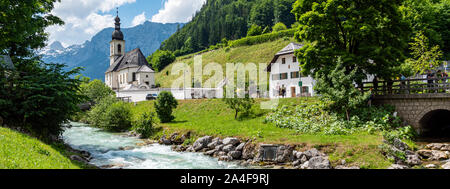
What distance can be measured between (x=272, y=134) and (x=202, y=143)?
525 cm

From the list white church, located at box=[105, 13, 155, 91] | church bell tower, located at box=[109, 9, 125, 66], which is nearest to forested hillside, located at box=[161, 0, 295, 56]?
church bell tower, located at box=[109, 9, 125, 66]

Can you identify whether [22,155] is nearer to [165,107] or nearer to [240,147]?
[240,147]

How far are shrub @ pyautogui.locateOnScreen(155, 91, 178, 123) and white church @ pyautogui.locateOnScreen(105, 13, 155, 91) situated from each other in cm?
3986

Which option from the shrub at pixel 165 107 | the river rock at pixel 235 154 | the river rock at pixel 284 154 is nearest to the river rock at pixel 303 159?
the river rock at pixel 284 154

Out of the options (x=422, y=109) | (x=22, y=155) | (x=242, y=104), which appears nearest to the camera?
(x=22, y=155)

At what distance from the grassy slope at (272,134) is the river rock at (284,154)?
0.71 metres

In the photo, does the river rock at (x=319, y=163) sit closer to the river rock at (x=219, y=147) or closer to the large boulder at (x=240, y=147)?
the large boulder at (x=240, y=147)

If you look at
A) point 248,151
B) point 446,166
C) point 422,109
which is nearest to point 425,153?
point 446,166

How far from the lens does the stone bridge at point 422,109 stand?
20.6 m

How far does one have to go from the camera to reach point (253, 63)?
81.3 metres

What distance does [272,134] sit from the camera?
2103 centimetres

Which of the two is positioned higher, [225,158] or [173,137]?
[173,137]

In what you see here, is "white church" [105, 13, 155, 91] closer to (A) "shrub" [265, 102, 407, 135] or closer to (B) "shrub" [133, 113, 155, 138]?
(B) "shrub" [133, 113, 155, 138]
